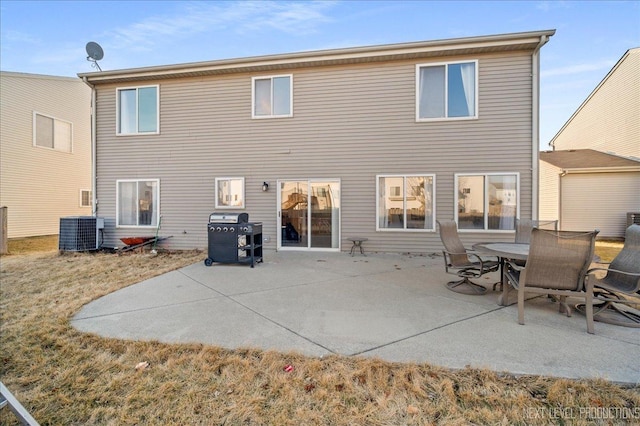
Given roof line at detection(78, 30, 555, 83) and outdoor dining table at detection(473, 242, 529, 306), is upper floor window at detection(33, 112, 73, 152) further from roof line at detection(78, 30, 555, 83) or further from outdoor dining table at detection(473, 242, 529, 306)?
outdoor dining table at detection(473, 242, 529, 306)

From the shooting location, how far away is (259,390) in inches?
88.3

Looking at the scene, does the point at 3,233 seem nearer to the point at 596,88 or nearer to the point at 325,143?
the point at 325,143

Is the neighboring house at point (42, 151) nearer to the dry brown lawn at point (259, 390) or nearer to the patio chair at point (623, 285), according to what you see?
the dry brown lawn at point (259, 390)

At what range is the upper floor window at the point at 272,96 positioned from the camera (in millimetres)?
8906

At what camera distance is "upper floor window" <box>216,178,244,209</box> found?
9.19m

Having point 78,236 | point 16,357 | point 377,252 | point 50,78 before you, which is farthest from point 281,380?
point 50,78

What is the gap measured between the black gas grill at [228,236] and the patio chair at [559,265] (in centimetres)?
515

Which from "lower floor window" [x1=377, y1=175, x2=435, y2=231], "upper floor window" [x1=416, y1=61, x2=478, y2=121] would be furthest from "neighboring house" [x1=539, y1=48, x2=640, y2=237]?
"lower floor window" [x1=377, y1=175, x2=435, y2=231]

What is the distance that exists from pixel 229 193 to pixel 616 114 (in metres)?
18.7

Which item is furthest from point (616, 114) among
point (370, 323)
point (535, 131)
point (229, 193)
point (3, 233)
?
point (3, 233)

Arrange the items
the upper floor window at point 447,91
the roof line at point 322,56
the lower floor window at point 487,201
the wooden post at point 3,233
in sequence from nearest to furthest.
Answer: the roof line at point 322,56 < the lower floor window at point 487,201 < the upper floor window at point 447,91 < the wooden post at point 3,233

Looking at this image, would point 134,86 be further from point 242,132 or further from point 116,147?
point 242,132

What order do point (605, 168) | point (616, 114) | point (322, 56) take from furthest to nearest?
1. point (616, 114)
2. point (605, 168)
3. point (322, 56)

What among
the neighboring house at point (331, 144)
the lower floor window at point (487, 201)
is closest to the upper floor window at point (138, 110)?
the neighboring house at point (331, 144)
